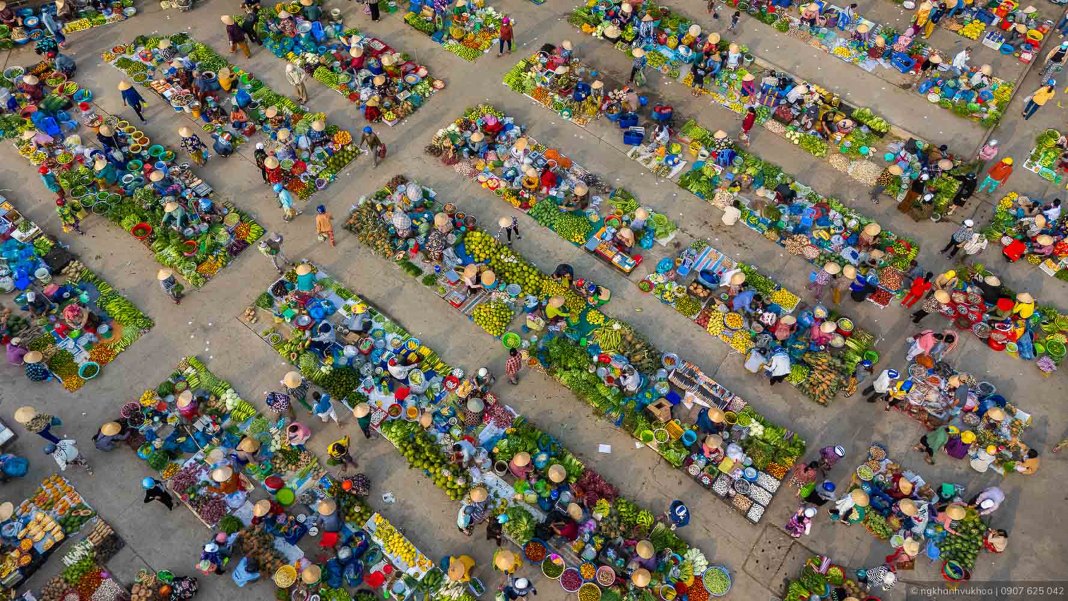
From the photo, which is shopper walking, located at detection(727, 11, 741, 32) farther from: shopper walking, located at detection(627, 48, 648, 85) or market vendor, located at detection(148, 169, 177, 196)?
market vendor, located at detection(148, 169, 177, 196)

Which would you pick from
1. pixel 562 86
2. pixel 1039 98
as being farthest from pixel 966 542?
pixel 562 86

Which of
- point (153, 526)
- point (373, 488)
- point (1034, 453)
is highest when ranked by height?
point (1034, 453)

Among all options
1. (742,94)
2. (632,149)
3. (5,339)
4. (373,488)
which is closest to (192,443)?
(373,488)

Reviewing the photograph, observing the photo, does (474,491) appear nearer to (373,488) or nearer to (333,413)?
(373,488)

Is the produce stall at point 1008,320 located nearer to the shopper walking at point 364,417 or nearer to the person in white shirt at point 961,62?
the person in white shirt at point 961,62

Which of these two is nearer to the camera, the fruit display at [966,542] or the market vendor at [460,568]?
the market vendor at [460,568]

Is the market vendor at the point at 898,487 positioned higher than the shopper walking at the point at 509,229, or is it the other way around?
the shopper walking at the point at 509,229

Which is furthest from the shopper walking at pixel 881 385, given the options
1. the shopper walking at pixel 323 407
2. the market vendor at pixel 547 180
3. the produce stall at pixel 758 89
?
the shopper walking at pixel 323 407
